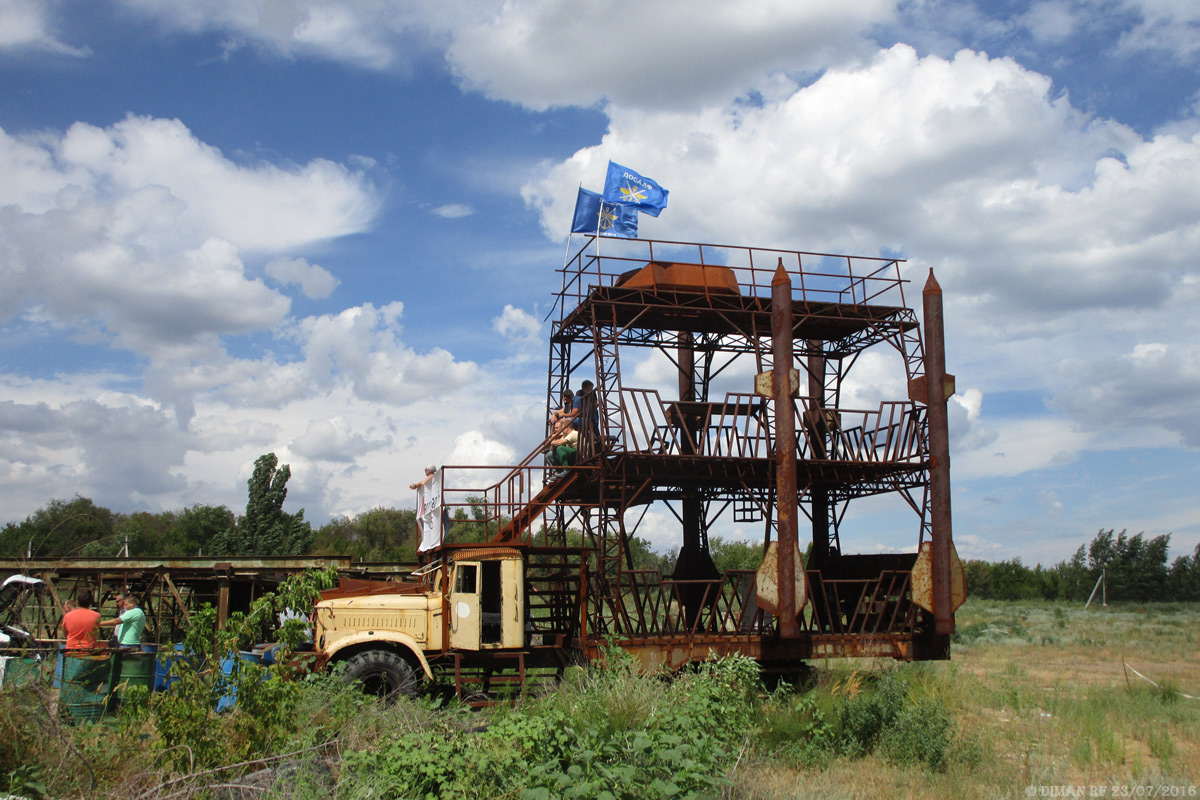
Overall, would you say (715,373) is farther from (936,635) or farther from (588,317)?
(936,635)

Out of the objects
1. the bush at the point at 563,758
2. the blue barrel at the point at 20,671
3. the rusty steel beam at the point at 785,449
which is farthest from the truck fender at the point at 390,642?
the rusty steel beam at the point at 785,449

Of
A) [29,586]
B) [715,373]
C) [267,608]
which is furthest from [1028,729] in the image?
[29,586]

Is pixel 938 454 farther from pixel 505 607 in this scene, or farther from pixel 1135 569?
pixel 1135 569

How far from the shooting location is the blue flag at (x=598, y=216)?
19016mm

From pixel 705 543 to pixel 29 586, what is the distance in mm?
13659

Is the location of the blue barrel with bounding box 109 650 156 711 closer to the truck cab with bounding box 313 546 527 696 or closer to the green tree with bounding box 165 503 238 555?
the truck cab with bounding box 313 546 527 696

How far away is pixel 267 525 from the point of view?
4991 cm

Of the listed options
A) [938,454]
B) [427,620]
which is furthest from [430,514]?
[938,454]

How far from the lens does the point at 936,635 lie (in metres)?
17.7

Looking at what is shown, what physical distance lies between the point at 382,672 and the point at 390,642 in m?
0.68

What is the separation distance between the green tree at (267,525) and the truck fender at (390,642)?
3740cm

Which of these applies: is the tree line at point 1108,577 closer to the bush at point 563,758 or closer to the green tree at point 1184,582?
the green tree at point 1184,582

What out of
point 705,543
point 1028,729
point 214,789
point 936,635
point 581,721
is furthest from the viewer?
point 705,543
